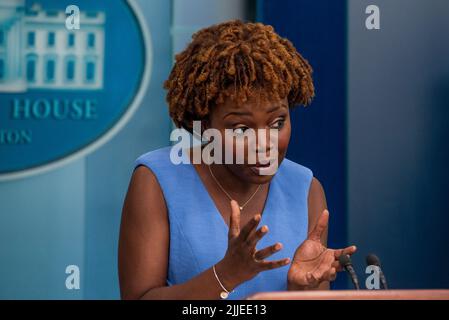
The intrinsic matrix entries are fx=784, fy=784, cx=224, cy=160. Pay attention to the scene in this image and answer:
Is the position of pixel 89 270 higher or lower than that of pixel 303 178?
lower

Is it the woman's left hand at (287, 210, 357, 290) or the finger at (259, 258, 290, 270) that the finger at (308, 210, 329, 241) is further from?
the finger at (259, 258, 290, 270)

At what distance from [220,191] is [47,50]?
1.26m

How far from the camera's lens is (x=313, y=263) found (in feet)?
5.34

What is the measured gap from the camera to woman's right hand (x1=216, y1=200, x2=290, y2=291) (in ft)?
4.70

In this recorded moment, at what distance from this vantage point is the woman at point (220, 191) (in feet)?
5.46

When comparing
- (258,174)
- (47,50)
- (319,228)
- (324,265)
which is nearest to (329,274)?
(324,265)

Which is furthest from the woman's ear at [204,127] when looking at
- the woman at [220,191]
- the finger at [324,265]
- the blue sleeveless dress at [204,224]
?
the finger at [324,265]

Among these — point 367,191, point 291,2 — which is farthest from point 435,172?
point 291,2

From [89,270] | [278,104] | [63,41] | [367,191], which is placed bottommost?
[89,270]

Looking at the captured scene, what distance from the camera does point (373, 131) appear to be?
277cm
